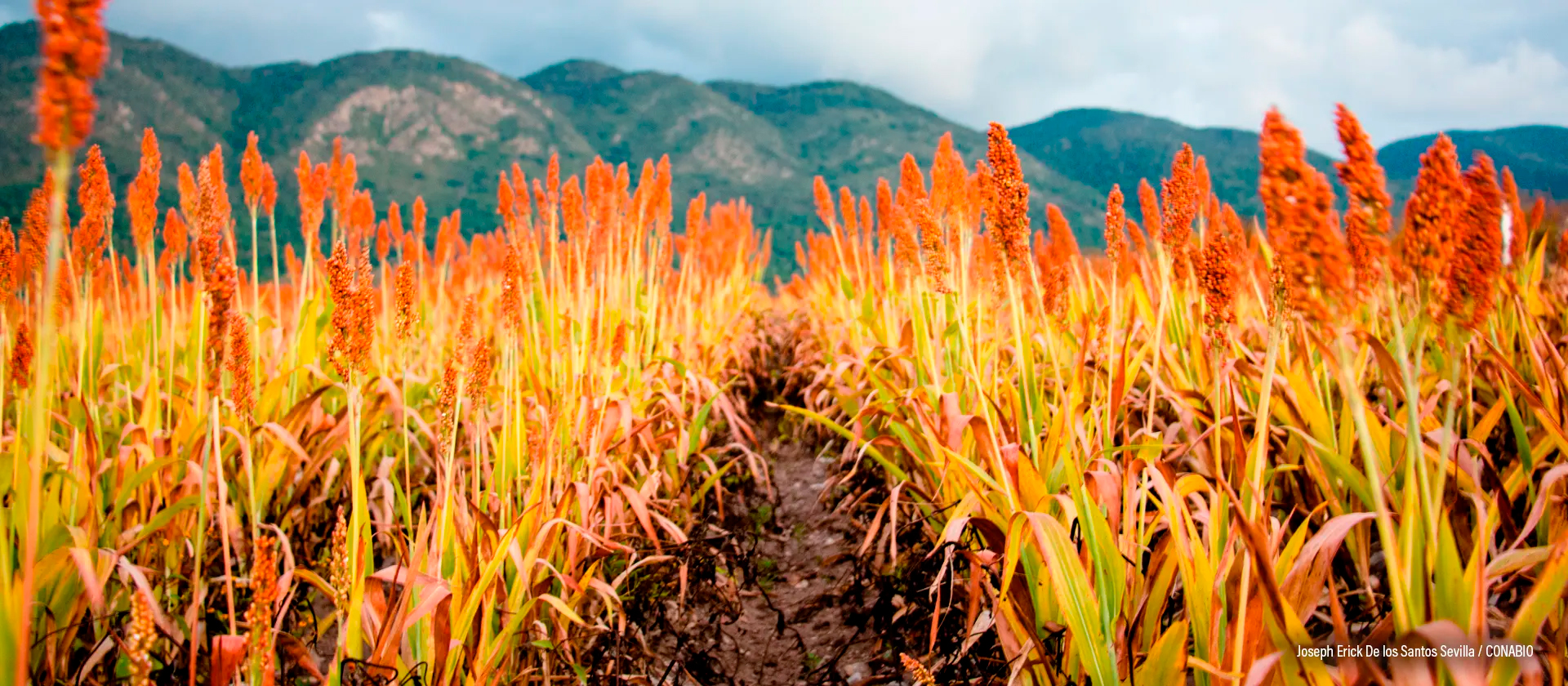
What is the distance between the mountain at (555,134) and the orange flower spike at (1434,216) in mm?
32893

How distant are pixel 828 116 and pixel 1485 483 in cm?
8507

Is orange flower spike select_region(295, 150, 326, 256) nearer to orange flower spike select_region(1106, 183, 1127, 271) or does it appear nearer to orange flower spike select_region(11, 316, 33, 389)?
orange flower spike select_region(11, 316, 33, 389)

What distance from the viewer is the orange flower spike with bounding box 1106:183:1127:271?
206cm

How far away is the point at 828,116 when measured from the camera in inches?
3263

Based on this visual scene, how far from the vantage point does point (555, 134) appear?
2485 inches

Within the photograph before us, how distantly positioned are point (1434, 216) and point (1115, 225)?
3.91 ft

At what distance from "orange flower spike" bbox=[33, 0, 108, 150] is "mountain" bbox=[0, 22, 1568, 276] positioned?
→ 109 ft

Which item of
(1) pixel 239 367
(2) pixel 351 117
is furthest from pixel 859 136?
(1) pixel 239 367

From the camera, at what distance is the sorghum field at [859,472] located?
96 cm

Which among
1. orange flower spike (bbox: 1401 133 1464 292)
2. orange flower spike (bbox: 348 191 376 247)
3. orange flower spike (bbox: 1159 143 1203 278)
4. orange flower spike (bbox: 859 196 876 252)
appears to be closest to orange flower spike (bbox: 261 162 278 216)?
orange flower spike (bbox: 348 191 376 247)

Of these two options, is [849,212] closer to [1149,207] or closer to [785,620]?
[1149,207]

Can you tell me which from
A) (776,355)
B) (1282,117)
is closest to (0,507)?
(1282,117)

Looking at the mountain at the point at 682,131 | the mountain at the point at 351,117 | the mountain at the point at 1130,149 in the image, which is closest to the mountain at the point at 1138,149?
the mountain at the point at 1130,149

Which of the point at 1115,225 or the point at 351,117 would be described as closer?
the point at 1115,225
